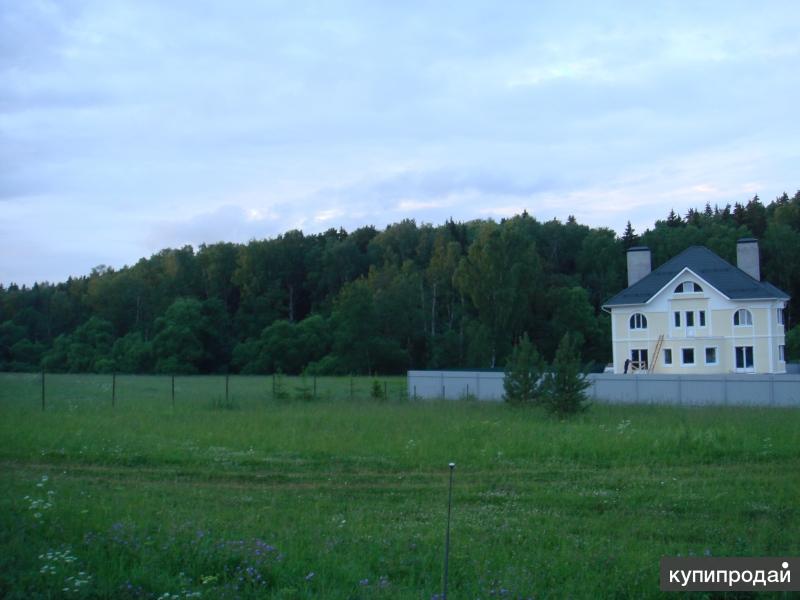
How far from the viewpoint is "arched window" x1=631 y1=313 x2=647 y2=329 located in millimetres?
52906

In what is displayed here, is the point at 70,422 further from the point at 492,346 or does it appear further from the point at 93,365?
the point at 93,365

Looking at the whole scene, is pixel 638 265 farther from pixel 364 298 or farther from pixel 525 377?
pixel 525 377

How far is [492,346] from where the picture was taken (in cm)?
6812

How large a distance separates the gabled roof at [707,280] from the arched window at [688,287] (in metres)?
0.72

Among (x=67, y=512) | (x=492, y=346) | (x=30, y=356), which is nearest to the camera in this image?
(x=67, y=512)

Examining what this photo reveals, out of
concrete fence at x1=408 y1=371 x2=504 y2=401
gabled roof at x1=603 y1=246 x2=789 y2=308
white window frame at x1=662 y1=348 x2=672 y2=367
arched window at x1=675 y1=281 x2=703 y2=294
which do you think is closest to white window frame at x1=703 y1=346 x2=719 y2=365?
white window frame at x1=662 y1=348 x2=672 y2=367

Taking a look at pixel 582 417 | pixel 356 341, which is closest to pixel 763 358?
pixel 582 417

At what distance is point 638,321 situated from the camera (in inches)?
2095

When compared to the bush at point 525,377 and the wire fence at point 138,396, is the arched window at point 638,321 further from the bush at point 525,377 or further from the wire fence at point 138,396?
the bush at point 525,377

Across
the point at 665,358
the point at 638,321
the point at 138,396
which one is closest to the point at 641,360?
the point at 665,358

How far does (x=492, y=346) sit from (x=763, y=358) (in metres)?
23.7

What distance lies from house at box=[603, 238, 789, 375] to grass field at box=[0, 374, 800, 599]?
27180 mm

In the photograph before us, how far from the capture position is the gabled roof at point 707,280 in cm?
5003

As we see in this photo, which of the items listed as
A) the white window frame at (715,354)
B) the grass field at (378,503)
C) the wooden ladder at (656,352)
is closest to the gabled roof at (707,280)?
the wooden ladder at (656,352)
